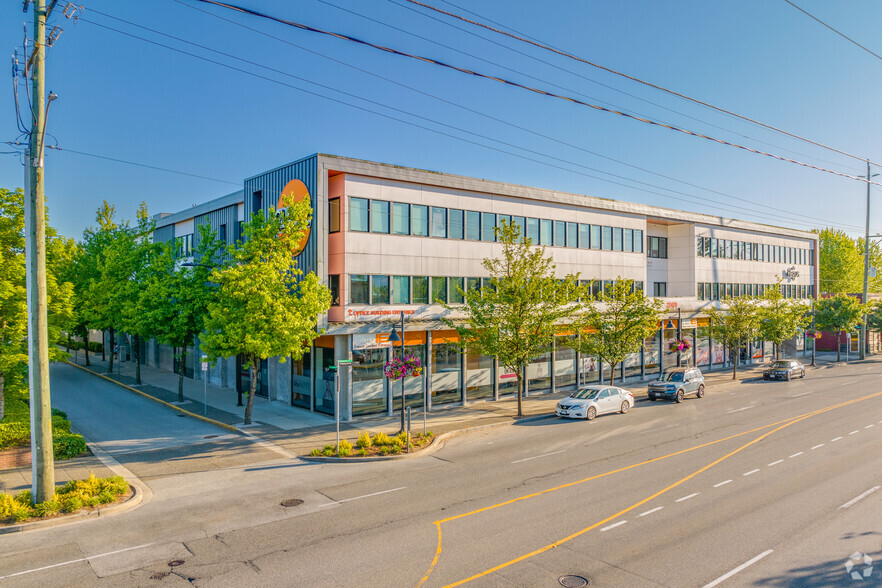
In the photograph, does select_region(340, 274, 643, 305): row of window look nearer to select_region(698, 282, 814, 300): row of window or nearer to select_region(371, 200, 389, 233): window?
select_region(371, 200, 389, 233): window

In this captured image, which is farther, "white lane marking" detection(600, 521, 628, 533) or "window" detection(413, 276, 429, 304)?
"window" detection(413, 276, 429, 304)

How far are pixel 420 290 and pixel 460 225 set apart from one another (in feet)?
14.4

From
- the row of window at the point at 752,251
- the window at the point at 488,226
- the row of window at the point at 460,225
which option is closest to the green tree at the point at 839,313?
the row of window at the point at 752,251

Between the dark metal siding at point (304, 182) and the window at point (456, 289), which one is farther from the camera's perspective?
the window at point (456, 289)

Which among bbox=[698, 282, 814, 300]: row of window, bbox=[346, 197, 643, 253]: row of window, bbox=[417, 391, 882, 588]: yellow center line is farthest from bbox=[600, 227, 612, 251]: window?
bbox=[417, 391, 882, 588]: yellow center line

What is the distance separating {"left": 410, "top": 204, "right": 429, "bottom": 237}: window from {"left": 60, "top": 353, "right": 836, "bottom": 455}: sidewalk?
355 inches

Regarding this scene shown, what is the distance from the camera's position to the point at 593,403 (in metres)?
27.1

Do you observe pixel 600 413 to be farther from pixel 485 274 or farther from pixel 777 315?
pixel 777 315

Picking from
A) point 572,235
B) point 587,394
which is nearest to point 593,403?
point 587,394

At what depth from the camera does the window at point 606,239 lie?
3800cm

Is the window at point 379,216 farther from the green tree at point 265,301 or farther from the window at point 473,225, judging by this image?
the window at point 473,225

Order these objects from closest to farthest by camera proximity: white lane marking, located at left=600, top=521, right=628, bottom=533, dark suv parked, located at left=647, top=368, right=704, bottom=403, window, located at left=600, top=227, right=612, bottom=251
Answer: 1. white lane marking, located at left=600, top=521, right=628, bottom=533
2. dark suv parked, located at left=647, top=368, right=704, bottom=403
3. window, located at left=600, top=227, right=612, bottom=251

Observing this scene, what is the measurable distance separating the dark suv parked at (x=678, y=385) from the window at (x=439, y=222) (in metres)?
15.6

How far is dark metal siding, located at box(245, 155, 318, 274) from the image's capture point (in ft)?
85.2
